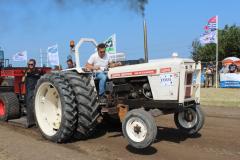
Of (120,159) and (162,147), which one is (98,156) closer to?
(120,159)

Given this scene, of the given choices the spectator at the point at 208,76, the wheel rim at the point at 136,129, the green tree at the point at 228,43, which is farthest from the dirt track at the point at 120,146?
the green tree at the point at 228,43

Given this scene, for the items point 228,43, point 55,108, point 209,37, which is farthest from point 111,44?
point 228,43

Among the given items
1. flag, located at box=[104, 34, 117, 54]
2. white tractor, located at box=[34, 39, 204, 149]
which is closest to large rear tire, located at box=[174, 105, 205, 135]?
white tractor, located at box=[34, 39, 204, 149]

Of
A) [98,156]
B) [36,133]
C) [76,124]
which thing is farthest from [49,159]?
[36,133]

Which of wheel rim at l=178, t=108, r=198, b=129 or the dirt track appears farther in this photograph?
wheel rim at l=178, t=108, r=198, b=129

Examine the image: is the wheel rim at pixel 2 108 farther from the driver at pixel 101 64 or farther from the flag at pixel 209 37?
the flag at pixel 209 37

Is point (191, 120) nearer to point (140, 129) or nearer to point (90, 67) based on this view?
point (140, 129)

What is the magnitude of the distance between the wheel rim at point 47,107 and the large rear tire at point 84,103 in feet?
2.67

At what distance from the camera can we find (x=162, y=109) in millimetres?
7000

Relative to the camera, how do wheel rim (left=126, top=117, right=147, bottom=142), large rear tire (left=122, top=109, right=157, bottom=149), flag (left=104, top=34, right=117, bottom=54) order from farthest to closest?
flag (left=104, top=34, right=117, bottom=54), wheel rim (left=126, top=117, right=147, bottom=142), large rear tire (left=122, top=109, right=157, bottom=149)

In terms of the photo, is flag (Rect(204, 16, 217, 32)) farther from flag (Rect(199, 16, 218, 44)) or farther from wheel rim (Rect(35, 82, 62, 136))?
wheel rim (Rect(35, 82, 62, 136))

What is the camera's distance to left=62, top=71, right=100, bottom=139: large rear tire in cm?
Answer: 716

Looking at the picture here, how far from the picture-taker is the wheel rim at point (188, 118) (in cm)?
756

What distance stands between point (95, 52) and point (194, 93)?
7.10 feet
